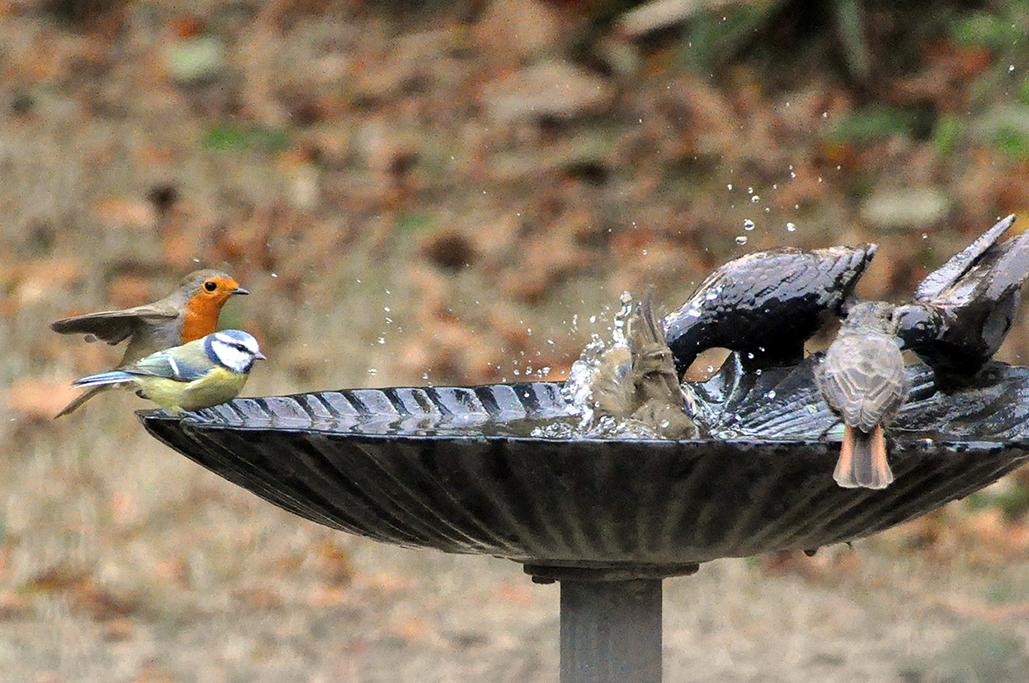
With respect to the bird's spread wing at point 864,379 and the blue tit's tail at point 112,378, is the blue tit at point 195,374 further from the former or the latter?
the bird's spread wing at point 864,379

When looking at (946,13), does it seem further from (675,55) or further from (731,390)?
(731,390)

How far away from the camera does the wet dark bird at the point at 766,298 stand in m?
3.00

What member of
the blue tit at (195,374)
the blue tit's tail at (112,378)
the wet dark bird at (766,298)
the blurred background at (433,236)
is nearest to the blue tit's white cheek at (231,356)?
the blue tit at (195,374)

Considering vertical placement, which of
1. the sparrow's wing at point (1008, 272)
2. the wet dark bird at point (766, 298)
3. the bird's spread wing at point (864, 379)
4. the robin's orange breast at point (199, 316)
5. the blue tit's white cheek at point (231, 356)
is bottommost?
the bird's spread wing at point (864, 379)

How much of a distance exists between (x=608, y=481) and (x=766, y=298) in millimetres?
763

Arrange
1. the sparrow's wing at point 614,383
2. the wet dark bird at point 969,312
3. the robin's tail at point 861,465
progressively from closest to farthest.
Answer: the robin's tail at point 861,465
the sparrow's wing at point 614,383
the wet dark bird at point 969,312

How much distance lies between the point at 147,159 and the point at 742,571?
397 cm

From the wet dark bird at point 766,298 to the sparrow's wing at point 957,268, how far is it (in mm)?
231

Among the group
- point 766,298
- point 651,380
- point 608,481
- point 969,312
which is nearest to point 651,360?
point 651,380

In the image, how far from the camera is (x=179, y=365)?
3010 mm

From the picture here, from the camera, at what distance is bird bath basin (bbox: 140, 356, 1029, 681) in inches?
92.7

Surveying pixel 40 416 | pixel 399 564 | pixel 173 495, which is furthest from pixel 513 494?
pixel 40 416

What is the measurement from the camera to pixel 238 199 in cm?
803

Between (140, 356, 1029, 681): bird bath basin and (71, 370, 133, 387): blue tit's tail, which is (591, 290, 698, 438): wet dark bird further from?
(71, 370, 133, 387): blue tit's tail
